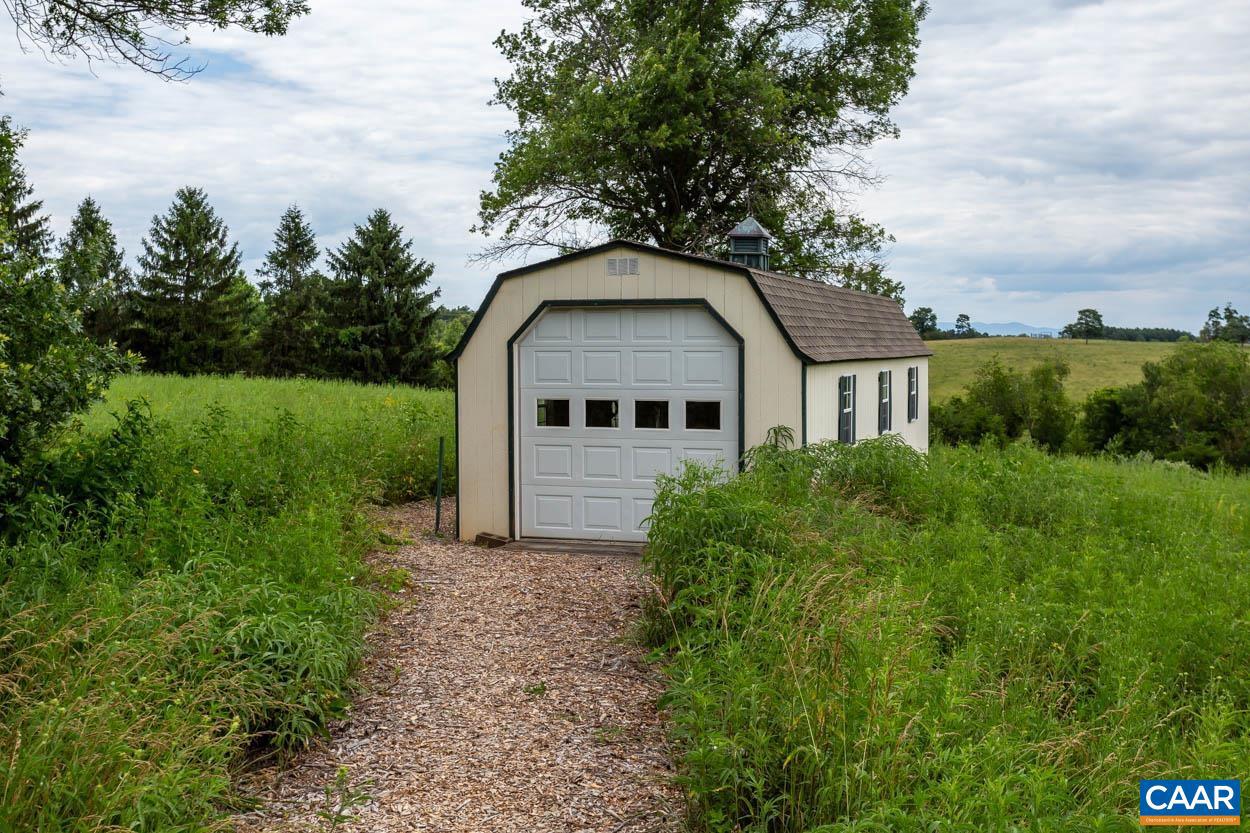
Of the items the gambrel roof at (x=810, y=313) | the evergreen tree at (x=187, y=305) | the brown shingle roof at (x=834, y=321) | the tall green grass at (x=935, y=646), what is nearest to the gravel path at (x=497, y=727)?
the tall green grass at (x=935, y=646)

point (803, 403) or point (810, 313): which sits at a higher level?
point (810, 313)

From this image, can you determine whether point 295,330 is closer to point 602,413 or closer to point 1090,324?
point 602,413

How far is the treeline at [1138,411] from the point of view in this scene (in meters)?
33.3

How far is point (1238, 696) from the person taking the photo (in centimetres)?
570

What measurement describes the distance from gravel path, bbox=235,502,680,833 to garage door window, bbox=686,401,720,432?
9.08 ft

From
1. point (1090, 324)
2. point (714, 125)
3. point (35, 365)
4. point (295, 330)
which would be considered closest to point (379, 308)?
point (295, 330)

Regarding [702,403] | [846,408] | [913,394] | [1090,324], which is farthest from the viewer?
[1090,324]

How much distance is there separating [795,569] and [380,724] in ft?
9.64

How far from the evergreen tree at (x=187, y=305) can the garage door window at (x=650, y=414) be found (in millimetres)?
32594

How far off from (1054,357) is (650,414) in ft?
137

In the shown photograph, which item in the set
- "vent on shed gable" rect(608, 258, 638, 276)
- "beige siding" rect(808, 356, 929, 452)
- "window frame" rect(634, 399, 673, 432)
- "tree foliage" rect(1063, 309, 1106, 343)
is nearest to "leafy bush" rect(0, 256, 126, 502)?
"vent on shed gable" rect(608, 258, 638, 276)

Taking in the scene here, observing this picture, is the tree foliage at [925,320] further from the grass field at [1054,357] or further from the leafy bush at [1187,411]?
the leafy bush at [1187,411]

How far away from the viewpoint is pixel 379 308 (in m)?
39.2

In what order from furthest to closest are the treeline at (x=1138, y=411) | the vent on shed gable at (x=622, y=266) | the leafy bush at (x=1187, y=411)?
the treeline at (x=1138, y=411)
the leafy bush at (x=1187, y=411)
the vent on shed gable at (x=622, y=266)
